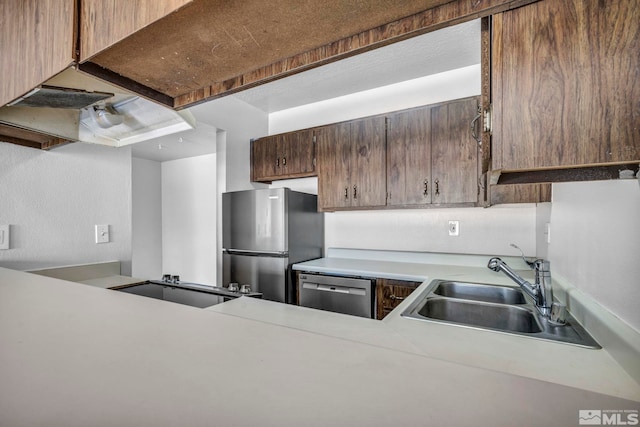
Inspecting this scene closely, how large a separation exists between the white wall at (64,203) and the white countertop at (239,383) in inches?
48.4

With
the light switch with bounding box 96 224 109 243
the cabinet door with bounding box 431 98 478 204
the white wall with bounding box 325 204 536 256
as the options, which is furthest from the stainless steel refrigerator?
the cabinet door with bounding box 431 98 478 204

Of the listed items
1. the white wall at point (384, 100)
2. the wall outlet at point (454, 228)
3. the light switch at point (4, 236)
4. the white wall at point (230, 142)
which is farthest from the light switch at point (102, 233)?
the wall outlet at point (454, 228)

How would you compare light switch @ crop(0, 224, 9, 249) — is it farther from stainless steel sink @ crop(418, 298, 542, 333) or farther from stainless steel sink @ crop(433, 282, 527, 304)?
stainless steel sink @ crop(433, 282, 527, 304)

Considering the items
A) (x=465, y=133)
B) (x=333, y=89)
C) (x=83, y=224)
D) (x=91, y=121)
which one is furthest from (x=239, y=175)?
(x=465, y=133)

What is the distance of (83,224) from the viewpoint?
1735 mm

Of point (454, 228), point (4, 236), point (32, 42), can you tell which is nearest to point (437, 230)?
point (454, 228)

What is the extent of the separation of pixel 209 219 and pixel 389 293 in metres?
2.55

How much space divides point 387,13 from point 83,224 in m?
1.99

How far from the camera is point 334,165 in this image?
8.64ft

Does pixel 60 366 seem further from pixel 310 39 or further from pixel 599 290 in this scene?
pixel 599 290

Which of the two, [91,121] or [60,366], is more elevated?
[91,121]

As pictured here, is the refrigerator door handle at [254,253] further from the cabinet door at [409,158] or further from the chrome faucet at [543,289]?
the chrome faucet at [543,289]

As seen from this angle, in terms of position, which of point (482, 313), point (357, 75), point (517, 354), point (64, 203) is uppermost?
point (357, 75)

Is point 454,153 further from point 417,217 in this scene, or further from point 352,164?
point 352,164
